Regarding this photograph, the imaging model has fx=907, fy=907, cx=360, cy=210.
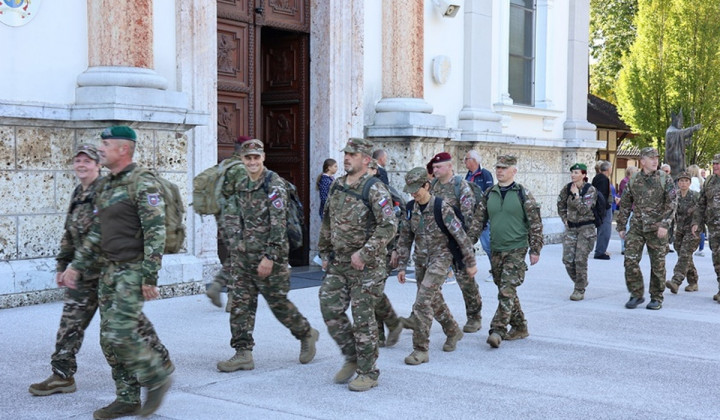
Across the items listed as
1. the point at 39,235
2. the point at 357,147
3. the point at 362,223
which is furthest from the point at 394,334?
the point at 39,235

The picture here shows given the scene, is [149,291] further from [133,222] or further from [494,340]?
[494,340]

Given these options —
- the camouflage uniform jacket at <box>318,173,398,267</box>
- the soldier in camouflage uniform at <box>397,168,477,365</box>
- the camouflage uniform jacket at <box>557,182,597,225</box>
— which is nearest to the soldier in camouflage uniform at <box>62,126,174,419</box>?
the camouflage uniform jacket at <box>318,173,398,267</box>

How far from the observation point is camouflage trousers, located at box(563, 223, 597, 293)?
10.8m

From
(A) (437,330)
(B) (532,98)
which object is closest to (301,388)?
(A) (437,330)

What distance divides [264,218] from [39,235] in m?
3.62

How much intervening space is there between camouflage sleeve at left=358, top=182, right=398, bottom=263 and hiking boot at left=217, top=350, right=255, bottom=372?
1.25 meters

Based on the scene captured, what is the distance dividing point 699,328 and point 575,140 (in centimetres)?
982

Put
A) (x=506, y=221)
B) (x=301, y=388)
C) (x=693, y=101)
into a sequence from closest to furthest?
(x=301, y=388)
(x=506, y=221)
(x=693, y=101)

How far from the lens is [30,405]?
18.5ft

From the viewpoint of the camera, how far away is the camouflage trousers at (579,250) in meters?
10.8

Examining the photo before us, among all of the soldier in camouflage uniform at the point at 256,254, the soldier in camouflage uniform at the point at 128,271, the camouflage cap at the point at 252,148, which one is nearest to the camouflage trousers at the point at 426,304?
the soldier in camouflage uniform at the point at 256,254

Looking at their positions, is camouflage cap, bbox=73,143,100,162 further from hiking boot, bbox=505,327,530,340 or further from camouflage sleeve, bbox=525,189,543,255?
hiking boot, bbox=505,327,530,340

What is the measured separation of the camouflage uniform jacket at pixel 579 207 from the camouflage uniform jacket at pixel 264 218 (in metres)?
5.34

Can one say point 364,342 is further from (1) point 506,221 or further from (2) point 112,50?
(2) point 112,50
